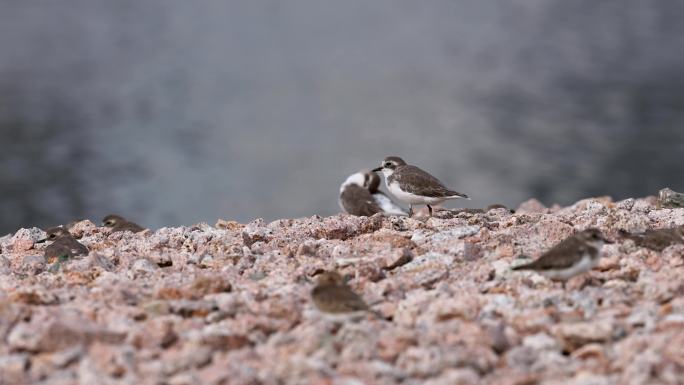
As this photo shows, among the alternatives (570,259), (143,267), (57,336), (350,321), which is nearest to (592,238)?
(570,259)

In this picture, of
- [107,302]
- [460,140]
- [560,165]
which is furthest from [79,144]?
[107,302]

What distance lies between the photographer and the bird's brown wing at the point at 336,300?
8297mm

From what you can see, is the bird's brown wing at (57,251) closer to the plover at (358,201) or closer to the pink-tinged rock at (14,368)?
the pink-tinged rock at (14,368)

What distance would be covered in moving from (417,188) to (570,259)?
567 cm

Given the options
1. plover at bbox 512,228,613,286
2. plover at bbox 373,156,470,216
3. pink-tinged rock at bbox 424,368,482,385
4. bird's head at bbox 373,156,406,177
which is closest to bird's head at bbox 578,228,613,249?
plover at bbox 512,228,613,286

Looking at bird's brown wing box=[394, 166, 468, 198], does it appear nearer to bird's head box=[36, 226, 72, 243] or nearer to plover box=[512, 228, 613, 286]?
bird's head box=[36, 226, 72, 243]

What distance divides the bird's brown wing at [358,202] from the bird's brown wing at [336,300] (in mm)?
7975

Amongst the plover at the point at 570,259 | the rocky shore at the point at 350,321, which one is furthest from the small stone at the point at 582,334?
the plover at the point at 570,259

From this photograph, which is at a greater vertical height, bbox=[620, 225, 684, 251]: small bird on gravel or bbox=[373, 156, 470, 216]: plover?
bbox=[373, 156, 470, 216]: plover

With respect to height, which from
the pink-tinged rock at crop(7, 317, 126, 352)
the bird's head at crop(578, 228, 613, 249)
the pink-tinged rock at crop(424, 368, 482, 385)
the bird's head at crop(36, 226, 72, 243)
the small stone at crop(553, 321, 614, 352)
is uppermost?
the bird's head at crop(36, 226, 72, 243)

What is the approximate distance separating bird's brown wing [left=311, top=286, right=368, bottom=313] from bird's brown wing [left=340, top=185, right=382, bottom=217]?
314 inches

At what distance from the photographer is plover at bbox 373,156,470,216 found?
14.6 meters

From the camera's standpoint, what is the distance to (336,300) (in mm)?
8352

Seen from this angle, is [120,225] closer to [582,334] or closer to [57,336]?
[57,336]
